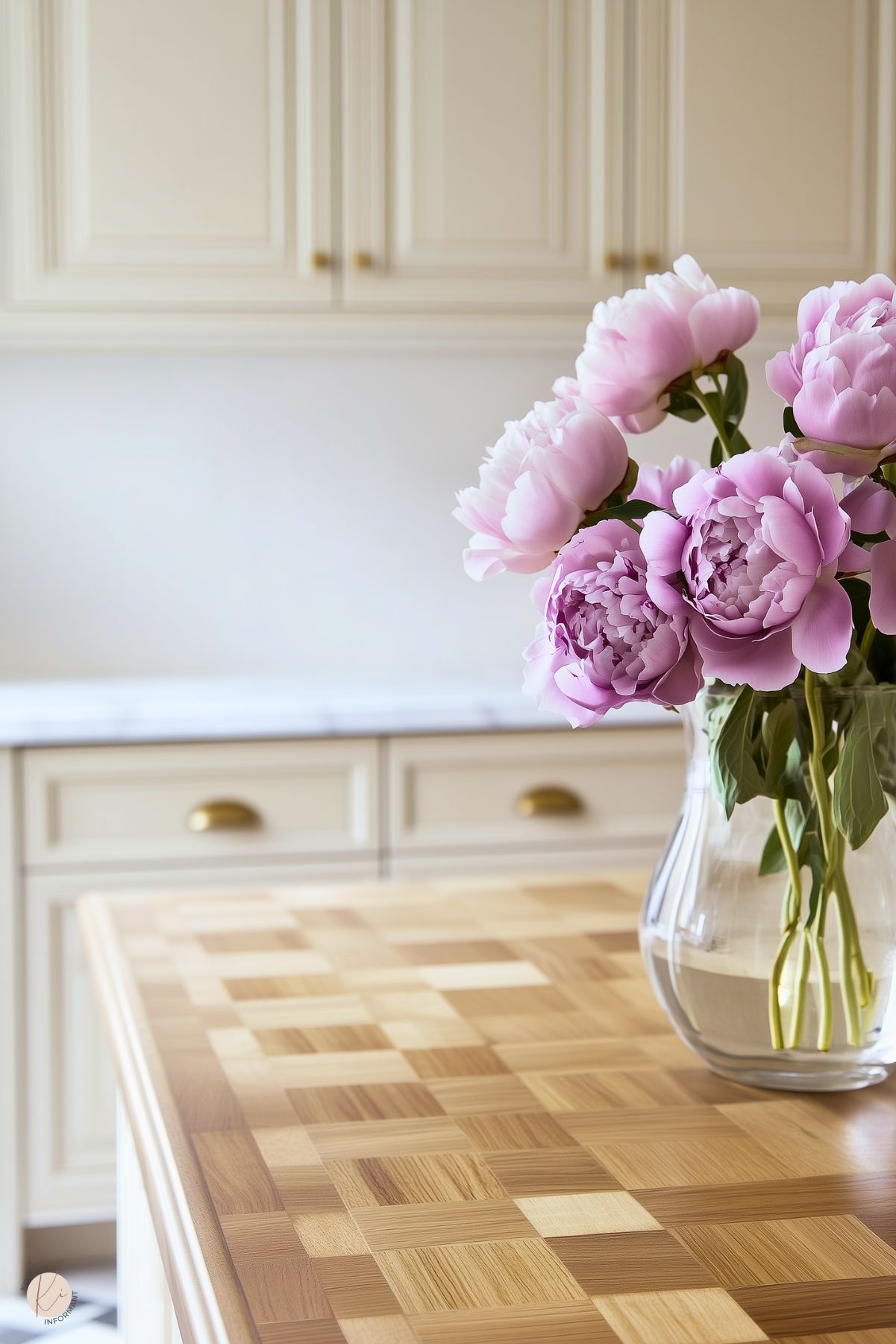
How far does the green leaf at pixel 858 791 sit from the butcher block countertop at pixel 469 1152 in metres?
0.15

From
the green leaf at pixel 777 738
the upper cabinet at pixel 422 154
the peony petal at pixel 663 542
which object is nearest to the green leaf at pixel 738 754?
the green leaf at pixel 777 738

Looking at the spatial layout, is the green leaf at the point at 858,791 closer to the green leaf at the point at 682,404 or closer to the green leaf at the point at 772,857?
the green leaf at the point at 772,857

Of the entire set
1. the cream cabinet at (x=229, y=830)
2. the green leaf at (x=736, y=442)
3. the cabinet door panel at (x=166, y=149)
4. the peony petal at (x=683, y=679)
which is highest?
the cabinet door panel at (x=166, y=149)

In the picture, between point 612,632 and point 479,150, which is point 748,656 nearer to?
point 612,632

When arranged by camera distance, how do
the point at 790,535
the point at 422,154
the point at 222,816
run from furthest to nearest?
the point at 422,154 → the point at 222,816 → the point at 790,535

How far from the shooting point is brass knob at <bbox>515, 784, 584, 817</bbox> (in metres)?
2.32

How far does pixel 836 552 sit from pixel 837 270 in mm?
2271

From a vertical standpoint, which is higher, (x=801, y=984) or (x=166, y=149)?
(x=166, y=149)

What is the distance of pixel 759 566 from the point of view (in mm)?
589

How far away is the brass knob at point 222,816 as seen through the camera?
2205 mm

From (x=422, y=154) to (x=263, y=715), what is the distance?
1.01 meters

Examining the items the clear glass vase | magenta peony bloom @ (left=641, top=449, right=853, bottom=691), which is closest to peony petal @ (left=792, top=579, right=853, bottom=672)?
magenta peony bloom @ (left=641, top=449, right=853, bottom=691)

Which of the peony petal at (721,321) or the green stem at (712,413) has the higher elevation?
the peony petal at (721,321)

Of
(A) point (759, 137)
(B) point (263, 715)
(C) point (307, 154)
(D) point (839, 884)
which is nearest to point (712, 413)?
(D) point (839, 884)
